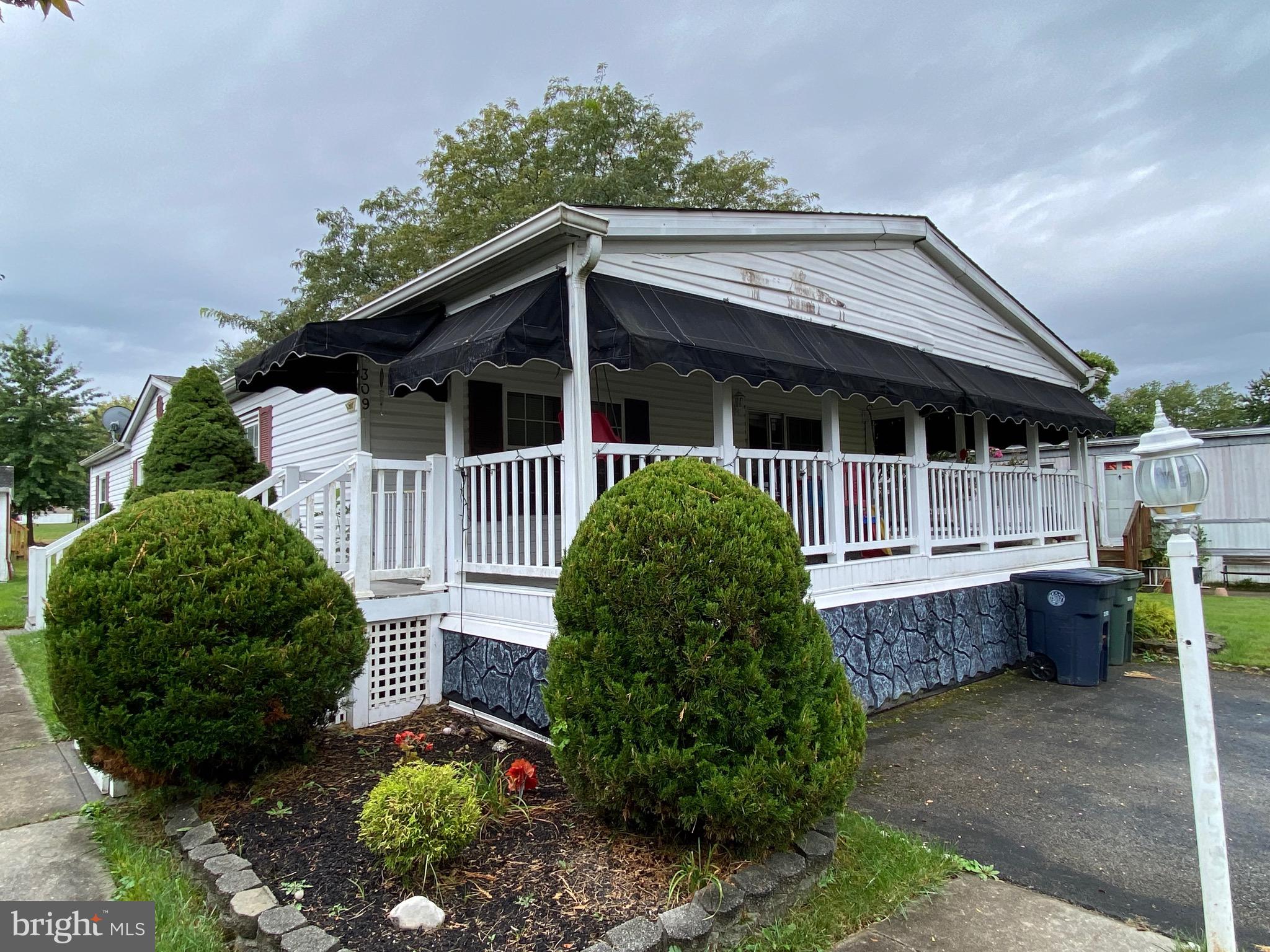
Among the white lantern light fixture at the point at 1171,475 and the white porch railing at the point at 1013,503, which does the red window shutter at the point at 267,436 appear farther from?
the white lantern light fixture at the point at 1171,475

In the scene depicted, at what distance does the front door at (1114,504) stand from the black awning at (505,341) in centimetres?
1643

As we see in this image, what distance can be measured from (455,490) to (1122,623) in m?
7.30

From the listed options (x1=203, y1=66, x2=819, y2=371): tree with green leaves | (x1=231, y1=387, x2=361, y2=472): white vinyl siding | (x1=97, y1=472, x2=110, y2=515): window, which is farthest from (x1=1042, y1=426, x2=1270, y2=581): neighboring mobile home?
(x1=97, y1=472, x2=110, y2=515): window

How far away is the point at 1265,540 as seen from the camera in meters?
14.0

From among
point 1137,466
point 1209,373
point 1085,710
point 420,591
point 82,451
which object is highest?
point 1209,373

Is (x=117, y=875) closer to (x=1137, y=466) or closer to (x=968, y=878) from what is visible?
(x=968, y=878)

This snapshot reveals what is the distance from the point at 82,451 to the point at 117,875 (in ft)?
87.3

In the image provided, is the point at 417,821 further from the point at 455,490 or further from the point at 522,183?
the point at 522,183

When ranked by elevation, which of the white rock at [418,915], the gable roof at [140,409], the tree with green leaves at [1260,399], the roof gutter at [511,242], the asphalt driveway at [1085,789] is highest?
the tree with green leaves at [1260,399]

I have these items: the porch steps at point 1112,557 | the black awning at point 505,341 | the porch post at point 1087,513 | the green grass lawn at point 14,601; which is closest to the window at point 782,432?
the porch post at point 1087,513

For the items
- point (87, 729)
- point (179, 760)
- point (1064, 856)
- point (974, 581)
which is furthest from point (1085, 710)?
point (87, 729)

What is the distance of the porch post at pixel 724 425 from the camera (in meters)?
5.19

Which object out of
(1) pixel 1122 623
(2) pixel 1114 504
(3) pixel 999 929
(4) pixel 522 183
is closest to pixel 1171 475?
(3) pixel 999 929

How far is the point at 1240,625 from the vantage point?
9.38 meters
